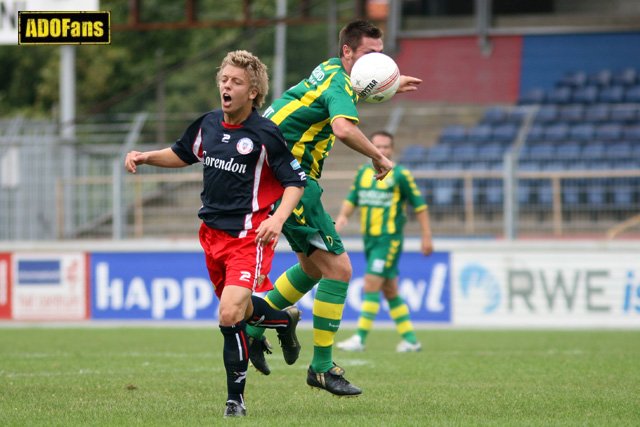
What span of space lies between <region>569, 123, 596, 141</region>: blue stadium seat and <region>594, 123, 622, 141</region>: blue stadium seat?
4.7 inches

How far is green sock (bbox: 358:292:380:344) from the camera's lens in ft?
39.5

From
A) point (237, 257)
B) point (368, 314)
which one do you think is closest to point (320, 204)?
point (237, 257)

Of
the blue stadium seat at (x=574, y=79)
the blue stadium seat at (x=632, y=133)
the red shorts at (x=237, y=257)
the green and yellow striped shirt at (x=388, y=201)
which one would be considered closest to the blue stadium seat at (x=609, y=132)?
the blue stadium seat at (x=632, y=133)

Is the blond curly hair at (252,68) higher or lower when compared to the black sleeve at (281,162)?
higher

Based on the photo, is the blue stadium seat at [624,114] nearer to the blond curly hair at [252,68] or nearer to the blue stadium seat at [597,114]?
the blue stadium seat at [597,114]

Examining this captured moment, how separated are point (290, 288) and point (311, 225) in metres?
0.69

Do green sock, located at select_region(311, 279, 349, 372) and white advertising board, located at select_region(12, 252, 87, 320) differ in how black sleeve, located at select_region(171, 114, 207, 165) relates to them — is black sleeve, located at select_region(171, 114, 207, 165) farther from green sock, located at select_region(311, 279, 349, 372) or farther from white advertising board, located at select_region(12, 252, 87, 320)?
white advertising board, located at select_region(12, 252, 87, 320)

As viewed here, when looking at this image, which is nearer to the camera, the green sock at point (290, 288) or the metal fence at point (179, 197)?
the green sock at point (290, 288)

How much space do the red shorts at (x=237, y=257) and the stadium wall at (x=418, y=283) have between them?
29.5ft

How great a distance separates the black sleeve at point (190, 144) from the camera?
6.86 m

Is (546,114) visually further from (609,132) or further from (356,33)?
(356,33)

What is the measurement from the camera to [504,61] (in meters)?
25.9

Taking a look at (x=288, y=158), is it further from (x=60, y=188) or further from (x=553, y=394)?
(x=60, y=188)

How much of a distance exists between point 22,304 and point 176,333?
11.0ft
